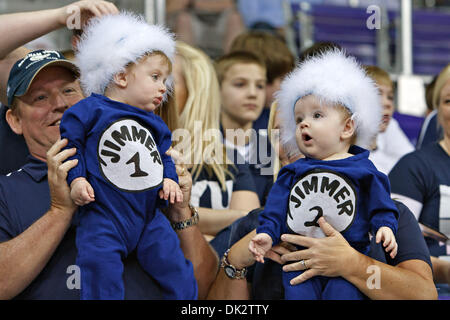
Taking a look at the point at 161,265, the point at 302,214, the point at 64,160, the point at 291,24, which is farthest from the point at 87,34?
the point at 291,24

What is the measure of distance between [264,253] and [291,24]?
12.0 feet

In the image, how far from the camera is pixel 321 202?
1.48m

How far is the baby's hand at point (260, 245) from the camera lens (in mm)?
1461

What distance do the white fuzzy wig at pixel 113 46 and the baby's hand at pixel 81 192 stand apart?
289 millimetres

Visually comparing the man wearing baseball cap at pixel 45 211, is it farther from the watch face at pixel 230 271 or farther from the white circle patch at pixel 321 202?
the white circle patch at pixel 321 202

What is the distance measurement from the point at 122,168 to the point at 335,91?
575 millimetres

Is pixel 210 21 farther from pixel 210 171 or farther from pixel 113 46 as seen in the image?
pixel 113 46

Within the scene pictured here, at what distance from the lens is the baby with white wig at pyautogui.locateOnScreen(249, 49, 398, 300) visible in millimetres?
1469

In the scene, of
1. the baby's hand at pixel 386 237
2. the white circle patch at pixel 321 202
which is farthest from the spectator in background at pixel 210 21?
the baby's hand at pixel 386 237

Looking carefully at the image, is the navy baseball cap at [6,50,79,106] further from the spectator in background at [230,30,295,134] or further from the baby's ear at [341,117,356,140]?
the spectator in background at [230,30,295,134]

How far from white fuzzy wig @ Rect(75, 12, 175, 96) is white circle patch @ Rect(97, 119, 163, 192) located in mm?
165

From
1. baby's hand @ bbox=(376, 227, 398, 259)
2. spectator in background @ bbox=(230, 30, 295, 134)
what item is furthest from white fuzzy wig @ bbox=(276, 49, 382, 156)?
spectator in background @ bbox=(230, 30, 295, 134)

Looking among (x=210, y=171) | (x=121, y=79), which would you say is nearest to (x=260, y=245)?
(x=121, y=79)
